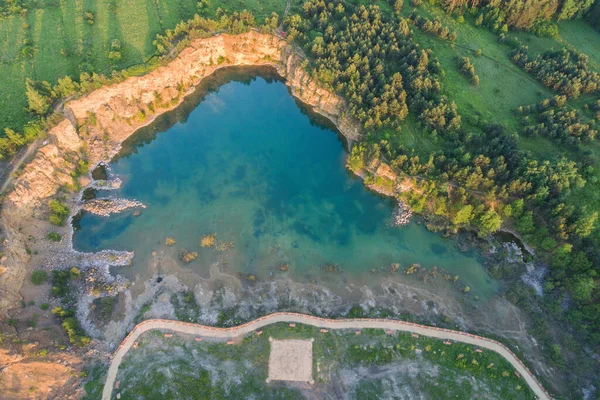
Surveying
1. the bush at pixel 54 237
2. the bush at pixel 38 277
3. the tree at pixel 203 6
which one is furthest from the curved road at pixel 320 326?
the tree at pixel 203 6

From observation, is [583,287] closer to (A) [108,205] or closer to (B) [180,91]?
(A) [108,205]

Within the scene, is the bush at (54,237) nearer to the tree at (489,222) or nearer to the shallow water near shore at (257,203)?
the shallow water near shore at (257,203)

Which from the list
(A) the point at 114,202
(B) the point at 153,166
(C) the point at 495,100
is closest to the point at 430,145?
(C) the point at 495,100

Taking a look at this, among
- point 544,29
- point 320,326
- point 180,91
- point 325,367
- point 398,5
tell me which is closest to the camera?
point 325,367

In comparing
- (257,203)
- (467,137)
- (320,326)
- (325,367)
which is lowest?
(325,367)

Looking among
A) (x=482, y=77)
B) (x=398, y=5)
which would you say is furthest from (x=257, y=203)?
(x=398, y=5)

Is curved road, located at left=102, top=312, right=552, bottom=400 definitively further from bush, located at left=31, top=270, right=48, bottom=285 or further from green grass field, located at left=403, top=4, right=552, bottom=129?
green grass field, located at left=403, top=4, right=552, bottom=129

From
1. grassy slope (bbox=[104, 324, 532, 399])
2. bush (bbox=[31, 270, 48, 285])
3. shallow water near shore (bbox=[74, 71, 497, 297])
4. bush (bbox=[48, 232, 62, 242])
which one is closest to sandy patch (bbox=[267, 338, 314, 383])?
grassy slope (bbox=[104, 324, 532, 399])

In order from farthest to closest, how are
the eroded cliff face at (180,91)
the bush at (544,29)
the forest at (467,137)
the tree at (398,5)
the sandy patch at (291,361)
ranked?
the bush at (544,29), the tree at (398,5), the eroded cliff face at (180,91), the forest at (467,137), the sandy patch at (291,361)
